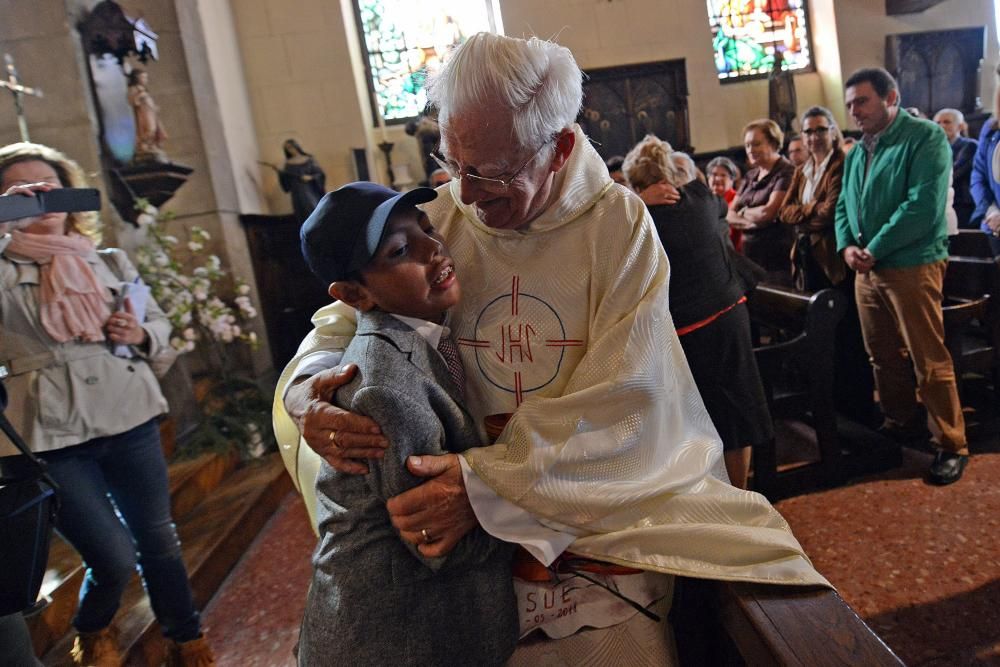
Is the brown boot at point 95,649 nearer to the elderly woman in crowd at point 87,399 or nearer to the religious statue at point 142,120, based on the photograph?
the elderly woman in crowd at point 87,399

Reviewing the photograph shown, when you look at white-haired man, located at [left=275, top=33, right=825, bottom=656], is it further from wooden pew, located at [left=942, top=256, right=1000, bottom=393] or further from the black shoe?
wooden pew, located at [left=942, top=256, right=1000, bottom=393]

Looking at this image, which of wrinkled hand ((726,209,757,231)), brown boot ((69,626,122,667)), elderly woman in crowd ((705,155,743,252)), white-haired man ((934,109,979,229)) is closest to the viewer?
brown boot ((69,626,122,667))

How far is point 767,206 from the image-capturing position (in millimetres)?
4285

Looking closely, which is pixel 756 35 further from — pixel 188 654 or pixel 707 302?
pixel 188 654

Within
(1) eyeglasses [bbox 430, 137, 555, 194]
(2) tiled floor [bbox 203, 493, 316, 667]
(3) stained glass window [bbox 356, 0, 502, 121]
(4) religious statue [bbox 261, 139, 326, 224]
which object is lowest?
(2) tiled floor [bbox 203, 493, 316, 667]

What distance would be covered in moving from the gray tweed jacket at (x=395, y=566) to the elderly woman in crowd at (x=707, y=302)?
158 centimetres

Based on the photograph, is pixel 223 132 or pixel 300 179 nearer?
pixel 223 132

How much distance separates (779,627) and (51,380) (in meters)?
2.10

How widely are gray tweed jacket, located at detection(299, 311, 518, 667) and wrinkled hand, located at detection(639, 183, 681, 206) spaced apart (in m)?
1.59

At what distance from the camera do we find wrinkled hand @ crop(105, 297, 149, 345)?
2176mm

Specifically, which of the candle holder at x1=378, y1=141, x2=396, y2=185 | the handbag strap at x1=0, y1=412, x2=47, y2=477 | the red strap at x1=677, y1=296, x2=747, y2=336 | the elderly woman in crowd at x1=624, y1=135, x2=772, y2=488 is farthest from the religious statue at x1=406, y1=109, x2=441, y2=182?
the handbag strap at x1=0, y1=412, x2=47, y2=477

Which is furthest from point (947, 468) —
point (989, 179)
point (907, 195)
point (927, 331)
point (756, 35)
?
point (756, 35)

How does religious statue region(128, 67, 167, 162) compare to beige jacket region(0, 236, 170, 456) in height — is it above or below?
above

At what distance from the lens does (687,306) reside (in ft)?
8.14
